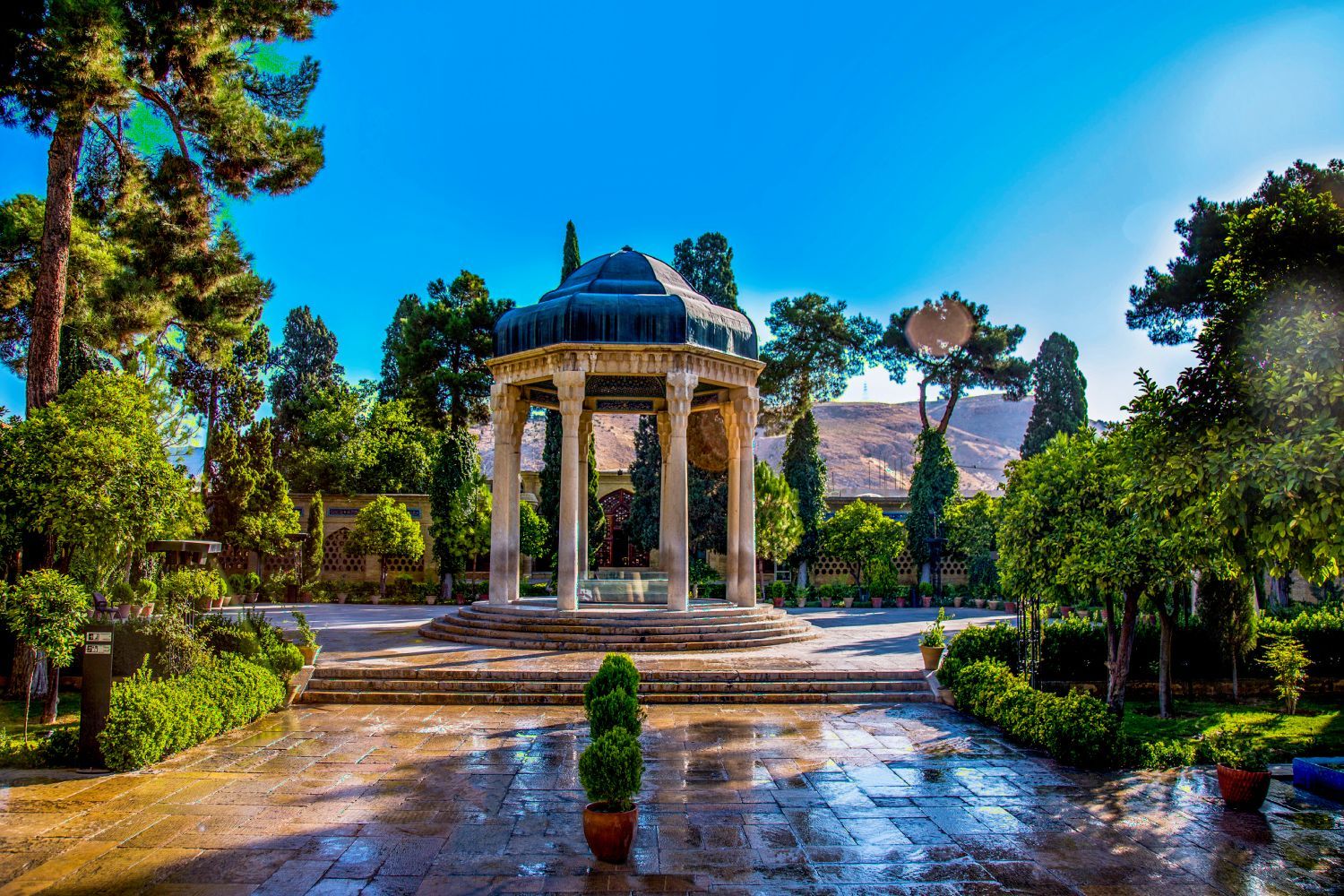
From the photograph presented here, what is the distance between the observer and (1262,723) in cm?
1273

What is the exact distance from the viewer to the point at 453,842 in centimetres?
645

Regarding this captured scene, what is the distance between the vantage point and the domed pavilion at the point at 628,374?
1686 centimetres

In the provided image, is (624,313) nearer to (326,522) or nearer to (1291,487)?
(1291,487)

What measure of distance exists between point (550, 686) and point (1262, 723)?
417 inches

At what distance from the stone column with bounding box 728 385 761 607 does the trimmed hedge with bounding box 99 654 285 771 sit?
1016 cm

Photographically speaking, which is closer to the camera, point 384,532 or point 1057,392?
point 384,532

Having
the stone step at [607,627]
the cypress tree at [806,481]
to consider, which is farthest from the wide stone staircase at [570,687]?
the cypress tree at [806,481]

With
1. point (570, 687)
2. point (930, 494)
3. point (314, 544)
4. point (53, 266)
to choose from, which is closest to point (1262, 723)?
point (570, 687)

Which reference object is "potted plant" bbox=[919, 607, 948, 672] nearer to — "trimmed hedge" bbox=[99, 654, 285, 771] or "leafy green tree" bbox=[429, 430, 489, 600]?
"trimmed hedge" bbox=[99, 654, 285, 771]

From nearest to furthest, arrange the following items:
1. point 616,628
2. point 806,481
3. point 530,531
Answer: point 616,628 < point 530,531 < point 806,481

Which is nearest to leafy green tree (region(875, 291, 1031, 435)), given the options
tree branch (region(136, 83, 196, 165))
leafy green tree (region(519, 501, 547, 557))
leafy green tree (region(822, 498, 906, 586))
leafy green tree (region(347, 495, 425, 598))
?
leafy green tree (region(822, 498, 906, 586))

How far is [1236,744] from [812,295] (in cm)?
3151

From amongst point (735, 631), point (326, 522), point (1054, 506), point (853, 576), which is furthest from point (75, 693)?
point (853, 576)

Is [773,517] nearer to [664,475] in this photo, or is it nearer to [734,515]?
[734,515]
